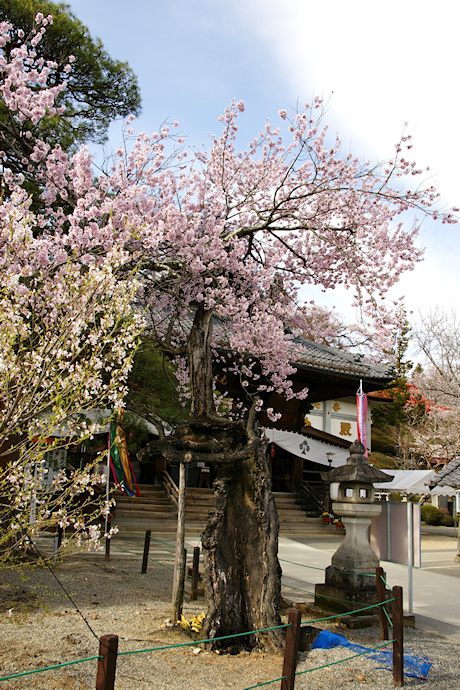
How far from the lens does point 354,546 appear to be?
7051mm

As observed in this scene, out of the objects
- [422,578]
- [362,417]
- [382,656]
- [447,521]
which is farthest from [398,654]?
[447,521]

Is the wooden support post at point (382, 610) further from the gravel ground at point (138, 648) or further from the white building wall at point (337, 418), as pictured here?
the white building wall at point (337, 418)

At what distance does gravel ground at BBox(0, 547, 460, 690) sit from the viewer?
425cm

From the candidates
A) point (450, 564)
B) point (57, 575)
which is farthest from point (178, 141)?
point (450, 564)

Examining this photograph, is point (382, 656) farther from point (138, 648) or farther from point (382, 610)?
point (138, 648)

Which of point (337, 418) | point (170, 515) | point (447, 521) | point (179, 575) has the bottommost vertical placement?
point (447, 521)

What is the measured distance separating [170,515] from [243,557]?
860 cm

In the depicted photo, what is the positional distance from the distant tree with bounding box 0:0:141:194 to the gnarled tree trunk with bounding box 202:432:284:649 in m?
5.76

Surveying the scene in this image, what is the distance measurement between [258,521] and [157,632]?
5.10 feet

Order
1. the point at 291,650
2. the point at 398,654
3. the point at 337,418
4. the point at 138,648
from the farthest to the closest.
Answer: the point at 337,418 < the point at 138,648 < the point at 398,654 < the point at 291,650

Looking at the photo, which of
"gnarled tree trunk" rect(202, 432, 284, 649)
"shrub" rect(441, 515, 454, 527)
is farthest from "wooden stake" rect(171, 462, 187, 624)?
"shrub" rect(441, 515, 454, 527)

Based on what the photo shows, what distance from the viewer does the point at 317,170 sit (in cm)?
866

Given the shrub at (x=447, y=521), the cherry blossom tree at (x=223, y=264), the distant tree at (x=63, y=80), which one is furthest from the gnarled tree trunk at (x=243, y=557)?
the shrub at (x=447, y=521)

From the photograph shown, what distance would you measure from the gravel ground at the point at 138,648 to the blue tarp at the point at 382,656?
0.08 metres
